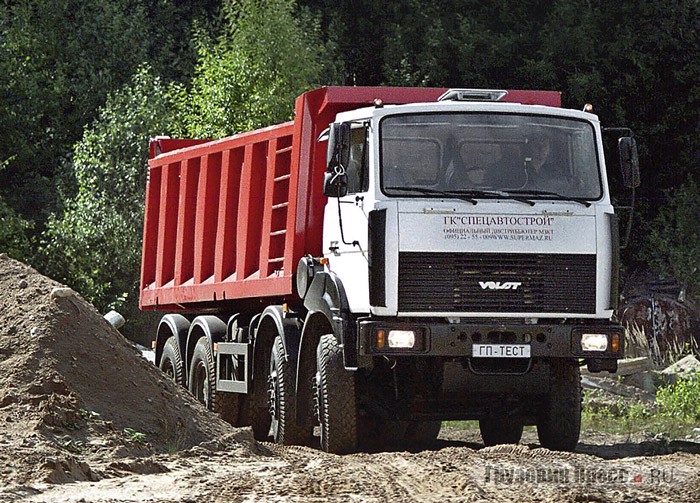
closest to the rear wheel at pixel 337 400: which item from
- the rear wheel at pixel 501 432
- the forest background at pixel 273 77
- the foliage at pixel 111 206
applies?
the rear wheel at pixel 501 432

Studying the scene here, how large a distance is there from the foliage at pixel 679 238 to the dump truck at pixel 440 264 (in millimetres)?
17083

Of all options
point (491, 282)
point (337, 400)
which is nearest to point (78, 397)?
point (337, 400)

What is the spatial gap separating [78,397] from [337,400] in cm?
219

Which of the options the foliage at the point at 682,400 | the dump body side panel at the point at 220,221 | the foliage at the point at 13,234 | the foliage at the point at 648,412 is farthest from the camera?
the foliage at the point at 13,234

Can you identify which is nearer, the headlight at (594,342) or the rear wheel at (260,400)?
the headlight at (594,342)

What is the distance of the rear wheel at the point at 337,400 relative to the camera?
41.4 ft

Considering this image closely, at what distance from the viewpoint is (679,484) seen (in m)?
10.0

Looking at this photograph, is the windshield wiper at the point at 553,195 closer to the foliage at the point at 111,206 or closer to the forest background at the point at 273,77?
the forest background at the point at 273,77

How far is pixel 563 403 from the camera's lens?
1305 cm

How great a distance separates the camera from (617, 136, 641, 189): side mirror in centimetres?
1252

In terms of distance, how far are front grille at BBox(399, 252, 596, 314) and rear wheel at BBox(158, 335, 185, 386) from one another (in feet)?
19.4

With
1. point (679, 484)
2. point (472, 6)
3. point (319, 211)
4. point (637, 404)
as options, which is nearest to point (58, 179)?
point (472, 6)

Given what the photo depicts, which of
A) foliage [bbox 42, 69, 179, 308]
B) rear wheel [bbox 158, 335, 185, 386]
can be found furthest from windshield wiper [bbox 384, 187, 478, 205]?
foliage [bbox 42, 69, 179, 308]

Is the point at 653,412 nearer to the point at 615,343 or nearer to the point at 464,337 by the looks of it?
the point at 615,343
